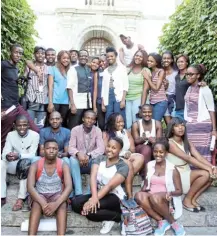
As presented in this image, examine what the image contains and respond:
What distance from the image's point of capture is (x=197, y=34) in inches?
263

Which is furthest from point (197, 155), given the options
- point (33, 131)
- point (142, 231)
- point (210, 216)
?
point (33, 131)

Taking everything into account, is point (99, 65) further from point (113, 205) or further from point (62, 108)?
point (113, 205)

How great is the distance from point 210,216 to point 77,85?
2968 millimetres

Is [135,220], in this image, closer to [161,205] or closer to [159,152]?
[161,205]

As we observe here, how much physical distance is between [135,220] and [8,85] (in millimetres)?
2865

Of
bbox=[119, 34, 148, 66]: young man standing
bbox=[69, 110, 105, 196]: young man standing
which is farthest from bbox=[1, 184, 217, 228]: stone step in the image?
bbox=[119, 34, 148, 66]: young man standing

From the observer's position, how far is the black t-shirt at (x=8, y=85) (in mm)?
5695

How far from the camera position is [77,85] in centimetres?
627

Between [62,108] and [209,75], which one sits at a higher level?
[209,75]

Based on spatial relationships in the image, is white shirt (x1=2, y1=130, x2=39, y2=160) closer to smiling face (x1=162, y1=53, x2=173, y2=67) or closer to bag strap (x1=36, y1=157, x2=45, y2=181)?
bag strap (x1=36, y1=157, x2=45, y2=181)

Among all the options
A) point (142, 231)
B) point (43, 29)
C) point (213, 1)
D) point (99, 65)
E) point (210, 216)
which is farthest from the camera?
point (43, 29)

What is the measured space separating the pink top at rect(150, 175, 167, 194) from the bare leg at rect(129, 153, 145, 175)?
38 cm

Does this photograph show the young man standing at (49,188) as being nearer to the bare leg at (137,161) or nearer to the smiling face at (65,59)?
the bare leg at (137,161)

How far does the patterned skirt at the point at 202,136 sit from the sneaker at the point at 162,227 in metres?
1.46
